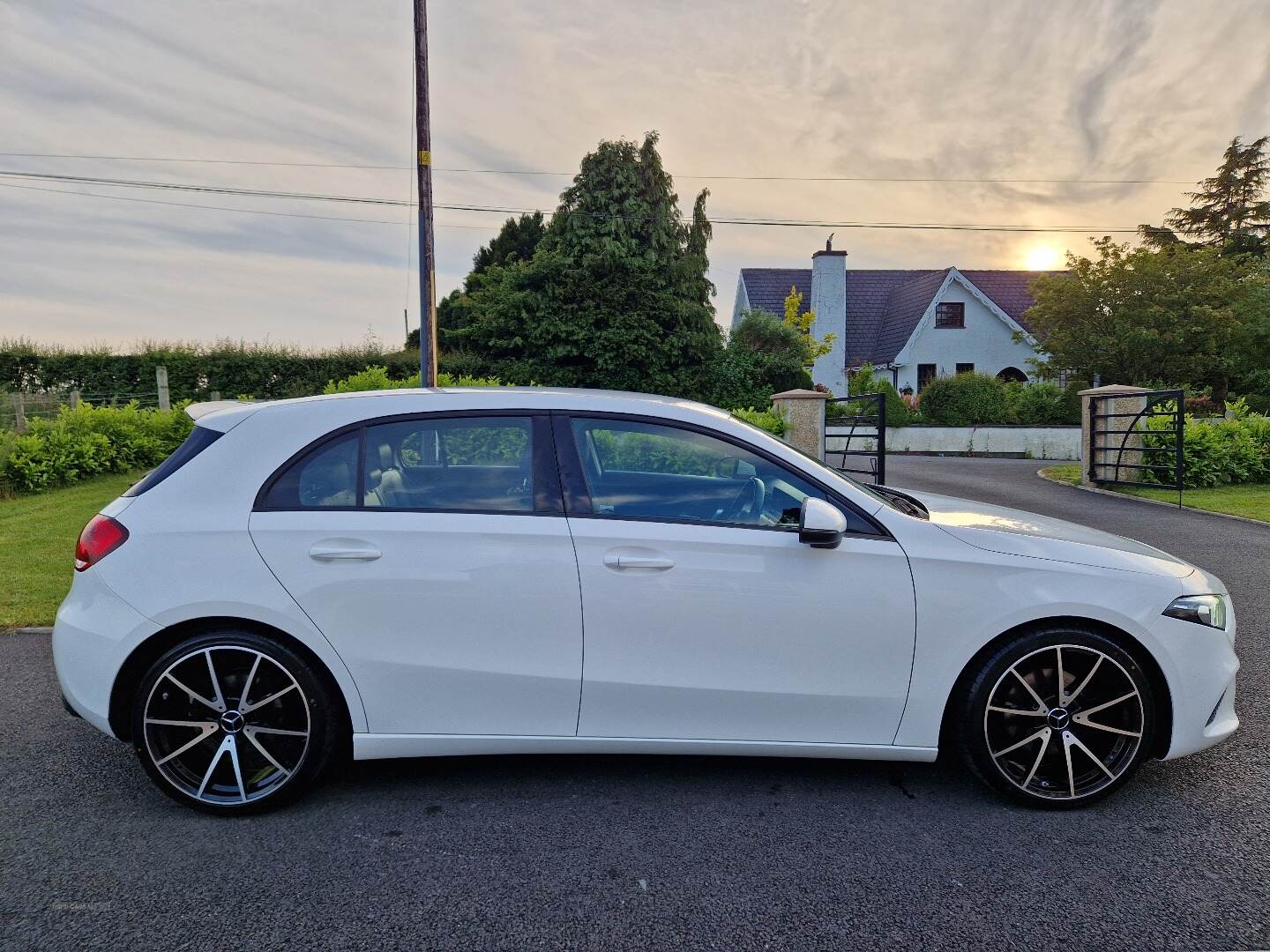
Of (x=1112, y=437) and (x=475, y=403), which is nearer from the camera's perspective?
(x=475, y=403)

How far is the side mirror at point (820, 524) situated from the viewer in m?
2.82

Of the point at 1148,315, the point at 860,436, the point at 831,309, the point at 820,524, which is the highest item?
the point at 831,309

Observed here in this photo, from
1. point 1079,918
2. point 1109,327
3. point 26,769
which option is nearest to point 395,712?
point 26,769

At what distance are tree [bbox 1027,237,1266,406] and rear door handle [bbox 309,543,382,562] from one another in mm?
26349

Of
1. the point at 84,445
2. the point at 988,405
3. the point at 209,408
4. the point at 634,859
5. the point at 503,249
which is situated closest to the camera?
the point at 634,859

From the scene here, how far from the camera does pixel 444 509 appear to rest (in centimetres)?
303

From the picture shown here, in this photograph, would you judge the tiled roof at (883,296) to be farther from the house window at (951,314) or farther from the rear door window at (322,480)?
the rear door window at (322,480)

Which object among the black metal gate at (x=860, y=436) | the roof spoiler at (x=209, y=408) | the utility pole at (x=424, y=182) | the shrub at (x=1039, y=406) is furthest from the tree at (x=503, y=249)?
the roof spoiler at (x=209, y=408)

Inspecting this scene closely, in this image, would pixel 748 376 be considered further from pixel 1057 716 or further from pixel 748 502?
pixel 1057 716

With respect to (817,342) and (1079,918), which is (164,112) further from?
(817,342)

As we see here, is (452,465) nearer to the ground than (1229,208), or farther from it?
nearer to the ground

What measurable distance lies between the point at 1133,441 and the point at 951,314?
22.0m

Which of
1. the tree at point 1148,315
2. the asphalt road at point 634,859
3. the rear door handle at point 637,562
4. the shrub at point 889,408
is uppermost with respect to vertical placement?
the tree at point 1148,315

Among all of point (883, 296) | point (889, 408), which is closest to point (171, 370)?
point (889, 408)
